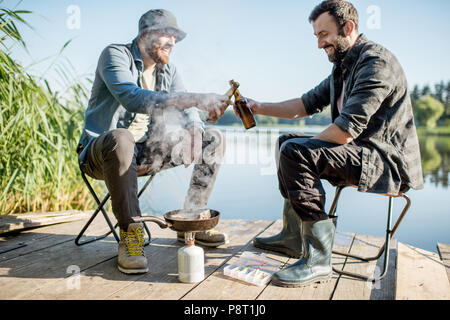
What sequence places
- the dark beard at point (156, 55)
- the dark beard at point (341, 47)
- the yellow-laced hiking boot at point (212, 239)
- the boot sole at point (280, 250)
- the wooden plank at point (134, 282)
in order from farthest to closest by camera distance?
the dark beard at point (156, 55) < the yellow-laced hiking boot at point (212, 239) < the boot sole at point (280, 250) < the dark beard at point (341, 47) < the wooden plank at point (134, 282)

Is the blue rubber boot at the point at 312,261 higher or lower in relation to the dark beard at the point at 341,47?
lower

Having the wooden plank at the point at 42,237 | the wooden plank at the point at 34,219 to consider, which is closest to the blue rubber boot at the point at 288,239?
the wooden plank at the point at 42,237

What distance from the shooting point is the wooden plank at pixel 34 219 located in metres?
2.42

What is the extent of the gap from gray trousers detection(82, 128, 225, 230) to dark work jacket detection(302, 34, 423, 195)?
3.16 ft

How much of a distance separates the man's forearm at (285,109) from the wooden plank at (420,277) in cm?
114

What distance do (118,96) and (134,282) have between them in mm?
1062

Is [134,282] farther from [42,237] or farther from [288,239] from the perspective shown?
[42,237]

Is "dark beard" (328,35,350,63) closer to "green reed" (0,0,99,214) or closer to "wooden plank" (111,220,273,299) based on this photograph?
"wooden plank" (111,220,273,299)

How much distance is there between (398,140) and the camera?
173 cm

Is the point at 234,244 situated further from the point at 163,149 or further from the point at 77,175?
the point at 77,175

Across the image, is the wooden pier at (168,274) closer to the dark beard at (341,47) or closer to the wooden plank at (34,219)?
the wooden plank at (34,219)

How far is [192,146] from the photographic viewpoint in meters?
2.32
